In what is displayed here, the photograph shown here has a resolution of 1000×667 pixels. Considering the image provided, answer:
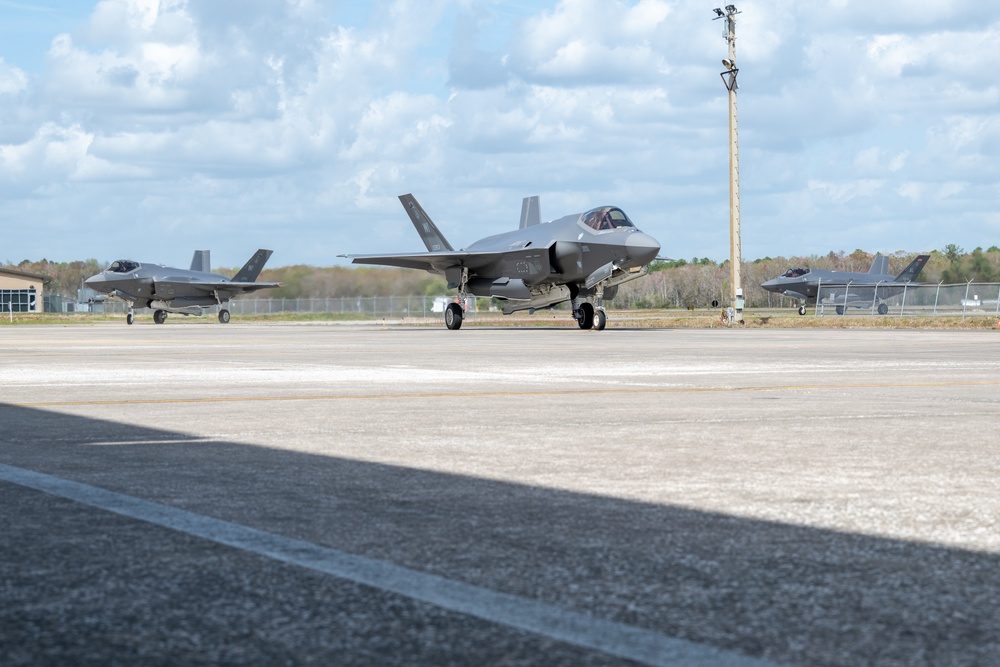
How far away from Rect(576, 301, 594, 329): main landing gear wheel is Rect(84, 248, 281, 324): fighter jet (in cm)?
2874

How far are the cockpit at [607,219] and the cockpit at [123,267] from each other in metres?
32.4

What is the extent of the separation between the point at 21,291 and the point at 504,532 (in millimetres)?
104710

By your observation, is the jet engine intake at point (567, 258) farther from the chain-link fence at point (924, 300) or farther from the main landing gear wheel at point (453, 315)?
the chain-link fence at point (924, 300)

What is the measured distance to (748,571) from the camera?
12.0ft

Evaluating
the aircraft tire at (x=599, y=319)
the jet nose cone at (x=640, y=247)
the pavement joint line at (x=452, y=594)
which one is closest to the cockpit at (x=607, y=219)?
the jet nose cone at (x=640, y=247)

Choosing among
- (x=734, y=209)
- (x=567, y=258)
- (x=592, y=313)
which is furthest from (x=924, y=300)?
(x=567, y=258)

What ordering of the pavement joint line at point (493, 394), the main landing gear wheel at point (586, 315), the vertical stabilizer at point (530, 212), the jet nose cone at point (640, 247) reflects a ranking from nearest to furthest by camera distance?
the pavement joint line at point (493, 394), the jet nose cone at point (640, 247), the main landing gear wheel at point (586, 315), the vertical stabilizer at point (530, 212)

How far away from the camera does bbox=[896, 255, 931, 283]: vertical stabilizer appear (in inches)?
2645

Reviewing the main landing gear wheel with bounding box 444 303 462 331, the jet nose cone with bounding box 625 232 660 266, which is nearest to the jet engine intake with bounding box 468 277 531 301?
the main landing gear wheel with bounding box 444 303 462 331

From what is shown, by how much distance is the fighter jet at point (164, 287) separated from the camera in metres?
57.1

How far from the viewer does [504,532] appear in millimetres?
4316

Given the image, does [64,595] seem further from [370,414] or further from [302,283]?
[302,283]

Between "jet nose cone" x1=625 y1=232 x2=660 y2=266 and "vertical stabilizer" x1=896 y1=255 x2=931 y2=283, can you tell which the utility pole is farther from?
"vertical stabilizer" x1=896 y1=255 x2=931 y2=283

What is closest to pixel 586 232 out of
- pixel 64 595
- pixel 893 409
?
pixel 893 409
